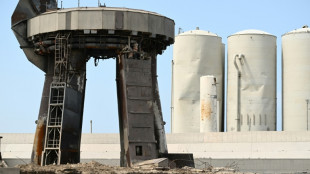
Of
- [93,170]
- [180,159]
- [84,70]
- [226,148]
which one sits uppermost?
[84,70]

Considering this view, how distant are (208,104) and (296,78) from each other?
797 cm

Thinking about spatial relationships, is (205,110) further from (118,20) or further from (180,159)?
(118,20)

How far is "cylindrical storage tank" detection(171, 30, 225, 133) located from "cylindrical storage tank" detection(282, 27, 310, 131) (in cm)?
605

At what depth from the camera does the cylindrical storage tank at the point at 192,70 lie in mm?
75562

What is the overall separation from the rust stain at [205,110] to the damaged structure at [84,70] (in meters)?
28.0

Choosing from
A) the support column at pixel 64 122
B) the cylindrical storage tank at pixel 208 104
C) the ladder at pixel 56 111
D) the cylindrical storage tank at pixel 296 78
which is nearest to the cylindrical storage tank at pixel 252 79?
the cylindrical storage tank at pixel 296 78

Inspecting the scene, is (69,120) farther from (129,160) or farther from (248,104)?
(248,104)

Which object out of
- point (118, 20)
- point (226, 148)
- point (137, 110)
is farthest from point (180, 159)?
point (226, 148)

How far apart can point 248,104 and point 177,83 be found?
6642 millimetres

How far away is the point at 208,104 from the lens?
71.2 m

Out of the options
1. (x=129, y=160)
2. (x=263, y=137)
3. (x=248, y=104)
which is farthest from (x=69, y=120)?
(x=248, y=104)

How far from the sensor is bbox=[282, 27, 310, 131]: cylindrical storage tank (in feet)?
238

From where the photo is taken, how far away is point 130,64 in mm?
40750

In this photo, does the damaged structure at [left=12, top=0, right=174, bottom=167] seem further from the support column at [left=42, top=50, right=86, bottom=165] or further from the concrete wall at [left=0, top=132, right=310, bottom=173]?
the concrete wall at [left=0, top=132, right=310, bottom=173]
